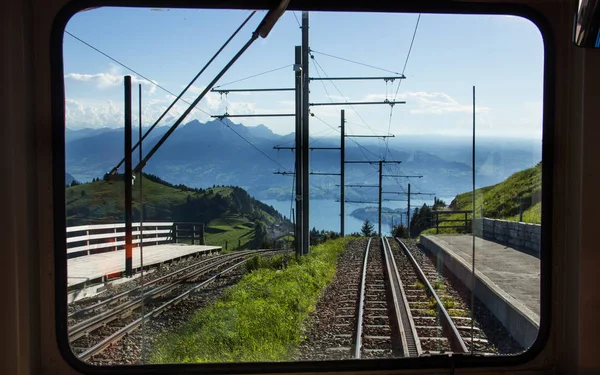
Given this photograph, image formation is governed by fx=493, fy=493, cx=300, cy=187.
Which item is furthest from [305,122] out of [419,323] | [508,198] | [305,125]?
[419,323]

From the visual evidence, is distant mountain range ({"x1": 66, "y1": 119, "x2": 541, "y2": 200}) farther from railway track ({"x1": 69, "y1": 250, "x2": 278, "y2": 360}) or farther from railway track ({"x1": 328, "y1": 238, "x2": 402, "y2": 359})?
railway track ({"x1": 328, "y1": 238, "x2": 402, "y2": 359})

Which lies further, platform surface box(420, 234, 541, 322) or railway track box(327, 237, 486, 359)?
railway track box(327, 237, 486, 359)

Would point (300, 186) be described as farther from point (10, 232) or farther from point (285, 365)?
point (10, 232)

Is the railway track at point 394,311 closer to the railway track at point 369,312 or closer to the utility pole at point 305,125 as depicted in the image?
the railway track at point 369,312

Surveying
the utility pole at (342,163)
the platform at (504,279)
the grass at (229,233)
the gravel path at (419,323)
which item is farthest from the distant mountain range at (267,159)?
the gravel path at (419,323)

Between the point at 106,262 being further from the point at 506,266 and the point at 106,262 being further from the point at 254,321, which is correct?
the point at 506,266

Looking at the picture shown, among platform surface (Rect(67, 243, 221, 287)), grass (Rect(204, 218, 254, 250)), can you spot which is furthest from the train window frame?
grass (Rect(204, 218, 254, 250))
